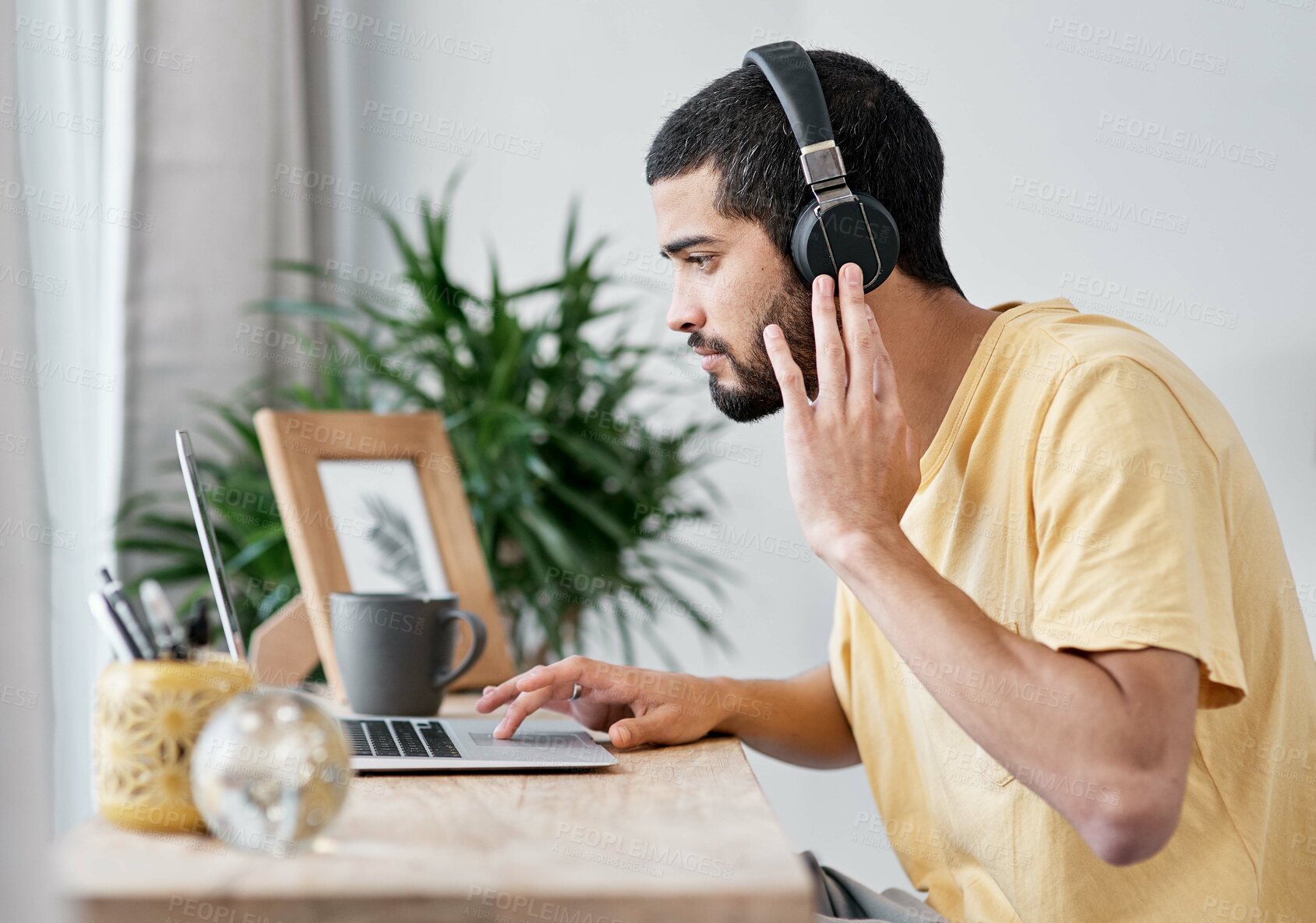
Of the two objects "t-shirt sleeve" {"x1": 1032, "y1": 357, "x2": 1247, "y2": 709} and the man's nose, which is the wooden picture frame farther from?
"t-shirt sleeve" {"x1": 1032, "y1": 357, "x2": 1247, "y2": 709}

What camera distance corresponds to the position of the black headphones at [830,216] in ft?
3.25

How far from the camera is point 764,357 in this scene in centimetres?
107

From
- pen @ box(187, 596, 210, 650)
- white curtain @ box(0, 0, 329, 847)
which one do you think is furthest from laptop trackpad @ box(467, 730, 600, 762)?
white curtain @ box(0, 0, 329, 847)

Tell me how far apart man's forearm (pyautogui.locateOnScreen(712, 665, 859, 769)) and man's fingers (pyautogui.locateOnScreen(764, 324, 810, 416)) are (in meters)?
0.30

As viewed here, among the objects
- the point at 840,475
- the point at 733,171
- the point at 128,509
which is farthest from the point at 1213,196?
the point at 128,509

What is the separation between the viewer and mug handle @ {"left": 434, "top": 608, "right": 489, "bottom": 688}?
106cm

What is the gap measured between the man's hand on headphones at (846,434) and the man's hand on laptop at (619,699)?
20 cm

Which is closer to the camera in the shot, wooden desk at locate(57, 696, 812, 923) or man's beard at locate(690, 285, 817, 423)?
wooden desk at locate(57, 696, 812, 923)

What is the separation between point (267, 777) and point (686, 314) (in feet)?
2.10

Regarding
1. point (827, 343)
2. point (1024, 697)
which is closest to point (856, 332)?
point (827, 343)

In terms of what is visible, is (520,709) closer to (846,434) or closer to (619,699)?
(619,699)

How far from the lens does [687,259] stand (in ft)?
3.53

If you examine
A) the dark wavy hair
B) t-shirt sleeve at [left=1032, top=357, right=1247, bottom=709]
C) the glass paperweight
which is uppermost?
the dark wavy hair

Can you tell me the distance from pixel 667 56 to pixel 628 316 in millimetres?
534
